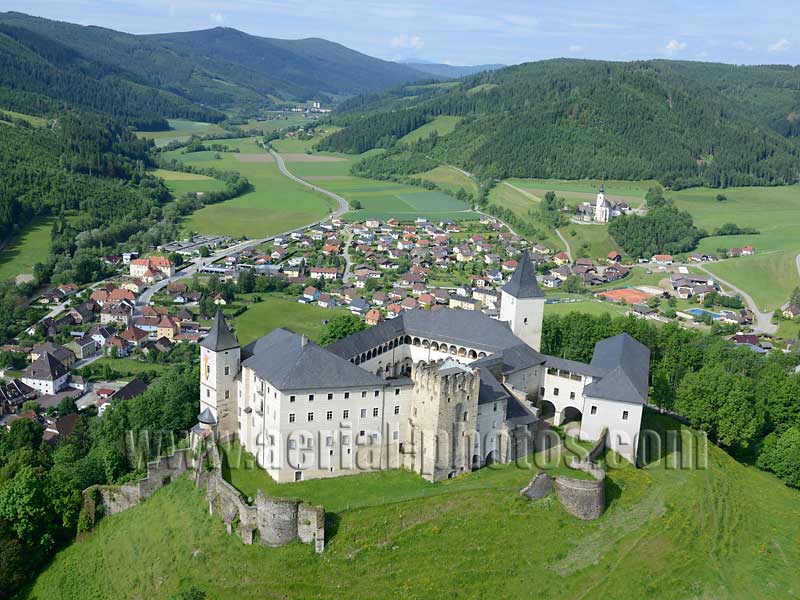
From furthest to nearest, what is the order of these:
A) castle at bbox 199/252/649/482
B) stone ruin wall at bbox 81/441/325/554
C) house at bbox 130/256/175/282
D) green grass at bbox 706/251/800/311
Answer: house at bbox 130/256/175/282 → green grass at bbox 706/251/800/311 → castle at bbox 199/252/649/482 → stone ruin wall at bbox 81/441/325/554

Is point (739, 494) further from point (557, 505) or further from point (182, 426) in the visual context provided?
point (182, 426)

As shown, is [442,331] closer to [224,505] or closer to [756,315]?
[224,505]

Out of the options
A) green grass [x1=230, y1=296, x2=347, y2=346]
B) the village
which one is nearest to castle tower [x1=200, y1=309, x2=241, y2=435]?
the village

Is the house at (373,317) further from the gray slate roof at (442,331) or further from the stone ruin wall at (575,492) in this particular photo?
the stone ruin wall at (575,492)

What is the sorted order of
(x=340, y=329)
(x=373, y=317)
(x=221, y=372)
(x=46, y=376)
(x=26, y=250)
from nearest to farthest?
(x=221, y=372), (x=340, y=329), (x=46, y=376), (x=373, y=317), (x=26, y=250)

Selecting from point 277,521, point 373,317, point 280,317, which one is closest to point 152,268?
point 280,317

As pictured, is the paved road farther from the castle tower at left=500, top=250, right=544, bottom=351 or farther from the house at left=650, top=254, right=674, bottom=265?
the castle tower at left=500, top=250, right=544, bottom=351

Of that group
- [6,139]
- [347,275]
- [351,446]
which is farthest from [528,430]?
[6,139]
